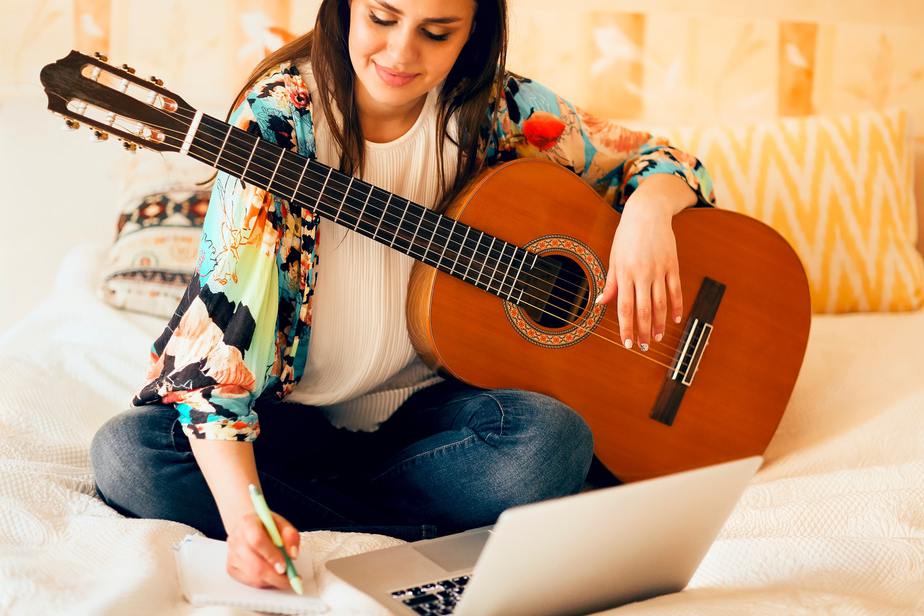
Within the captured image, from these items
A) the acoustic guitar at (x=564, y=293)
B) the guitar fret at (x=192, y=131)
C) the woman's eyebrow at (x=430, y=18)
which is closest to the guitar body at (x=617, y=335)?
the acoustic guitar at (x=564, y=293)

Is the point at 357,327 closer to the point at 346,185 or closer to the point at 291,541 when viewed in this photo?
the point at 346,185

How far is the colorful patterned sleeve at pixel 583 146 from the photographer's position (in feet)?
4.54

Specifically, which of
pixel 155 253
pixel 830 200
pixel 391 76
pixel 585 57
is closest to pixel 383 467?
pixel 391 76

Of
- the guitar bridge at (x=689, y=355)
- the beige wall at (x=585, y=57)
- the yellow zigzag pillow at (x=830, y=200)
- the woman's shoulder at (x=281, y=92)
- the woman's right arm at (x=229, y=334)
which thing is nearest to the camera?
the woman's right arm at (x=229, y=334)

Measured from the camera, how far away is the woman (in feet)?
3.51

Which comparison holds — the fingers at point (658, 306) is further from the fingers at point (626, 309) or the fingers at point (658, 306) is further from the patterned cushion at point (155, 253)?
the patterned cushion at point (155, 253)

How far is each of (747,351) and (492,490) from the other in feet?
1.59

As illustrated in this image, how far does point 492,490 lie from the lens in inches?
46.1

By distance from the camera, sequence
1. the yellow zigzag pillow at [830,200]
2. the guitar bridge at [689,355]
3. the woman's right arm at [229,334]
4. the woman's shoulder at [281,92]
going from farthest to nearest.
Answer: the yellow zigzag pillow at [830,200], the guitar bridge at [689,355], the woman's shoulder at [281,92], the woman's right arm at [229,334]

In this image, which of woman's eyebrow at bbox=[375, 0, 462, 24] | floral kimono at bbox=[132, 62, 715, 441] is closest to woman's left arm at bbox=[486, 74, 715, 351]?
woman's eyebrow at bbox=[375, 0, 462, 24]

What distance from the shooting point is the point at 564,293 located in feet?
4.34

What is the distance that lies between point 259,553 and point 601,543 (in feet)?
1.06

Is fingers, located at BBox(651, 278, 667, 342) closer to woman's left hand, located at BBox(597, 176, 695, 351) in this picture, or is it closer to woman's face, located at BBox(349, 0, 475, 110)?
woman's left hand, located at BBox(597, 176, 695, 351)

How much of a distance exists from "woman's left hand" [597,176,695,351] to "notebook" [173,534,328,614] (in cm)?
56
